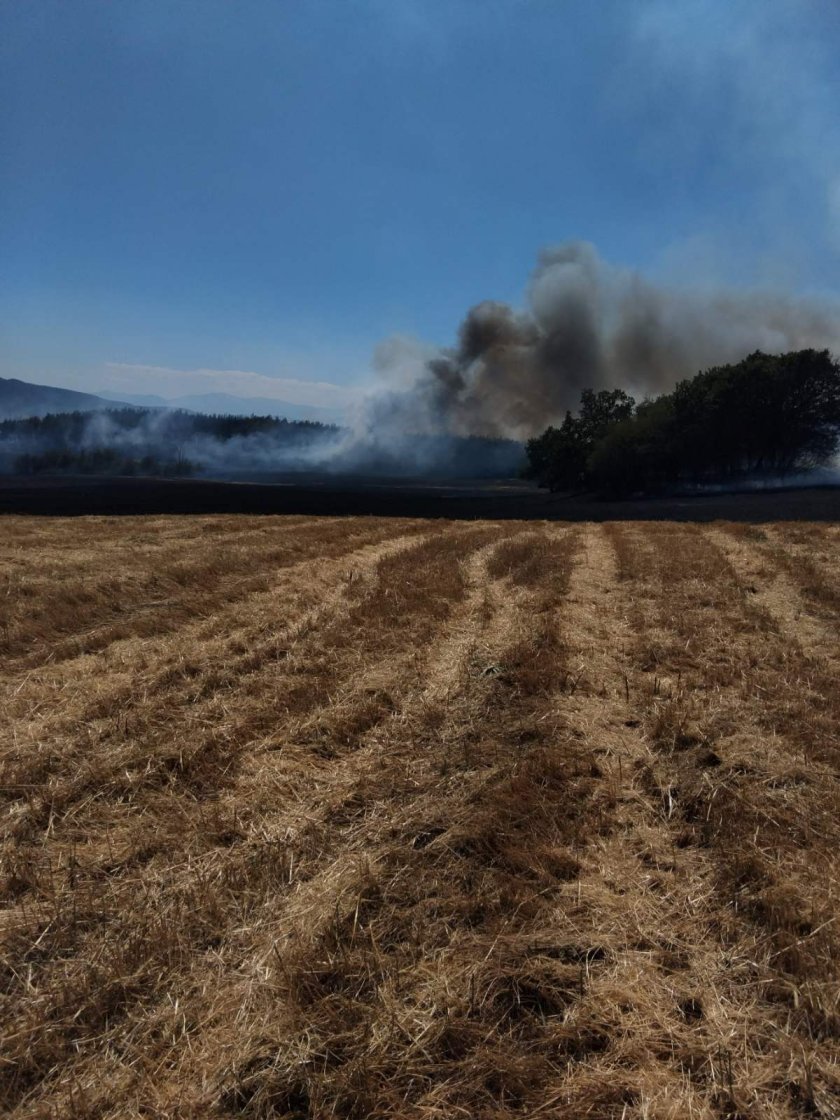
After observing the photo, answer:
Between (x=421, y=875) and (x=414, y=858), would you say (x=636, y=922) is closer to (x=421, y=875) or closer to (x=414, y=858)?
(x=421, y=875)

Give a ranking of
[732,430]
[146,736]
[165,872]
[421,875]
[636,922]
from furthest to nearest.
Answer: [732,430] < [146,736] < [165,872] < [421,875] < [636,922]

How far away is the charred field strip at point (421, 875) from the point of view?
2613 mm

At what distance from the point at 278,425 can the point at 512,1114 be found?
653 ft

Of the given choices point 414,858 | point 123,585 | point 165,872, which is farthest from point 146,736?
point 123,585

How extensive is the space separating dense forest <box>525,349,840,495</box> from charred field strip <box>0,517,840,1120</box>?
196ft

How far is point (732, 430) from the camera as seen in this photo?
61.2 meters

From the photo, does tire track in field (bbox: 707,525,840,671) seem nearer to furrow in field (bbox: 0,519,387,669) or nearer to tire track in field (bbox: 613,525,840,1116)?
tire track in field (bbox: 613,525,840,1116)

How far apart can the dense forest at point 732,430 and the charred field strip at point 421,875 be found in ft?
196

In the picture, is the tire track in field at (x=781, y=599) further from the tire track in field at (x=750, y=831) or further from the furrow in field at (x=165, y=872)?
the furrow in field at (x=165, y=872)

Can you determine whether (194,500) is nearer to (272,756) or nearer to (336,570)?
(336,570)

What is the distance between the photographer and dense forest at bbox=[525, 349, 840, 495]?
58.9 meters

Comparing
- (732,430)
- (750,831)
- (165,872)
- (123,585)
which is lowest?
(165,872)

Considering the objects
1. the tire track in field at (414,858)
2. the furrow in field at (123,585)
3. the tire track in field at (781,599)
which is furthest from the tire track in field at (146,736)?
the tire track in field at (781,599)

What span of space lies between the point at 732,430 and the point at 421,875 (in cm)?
6702
